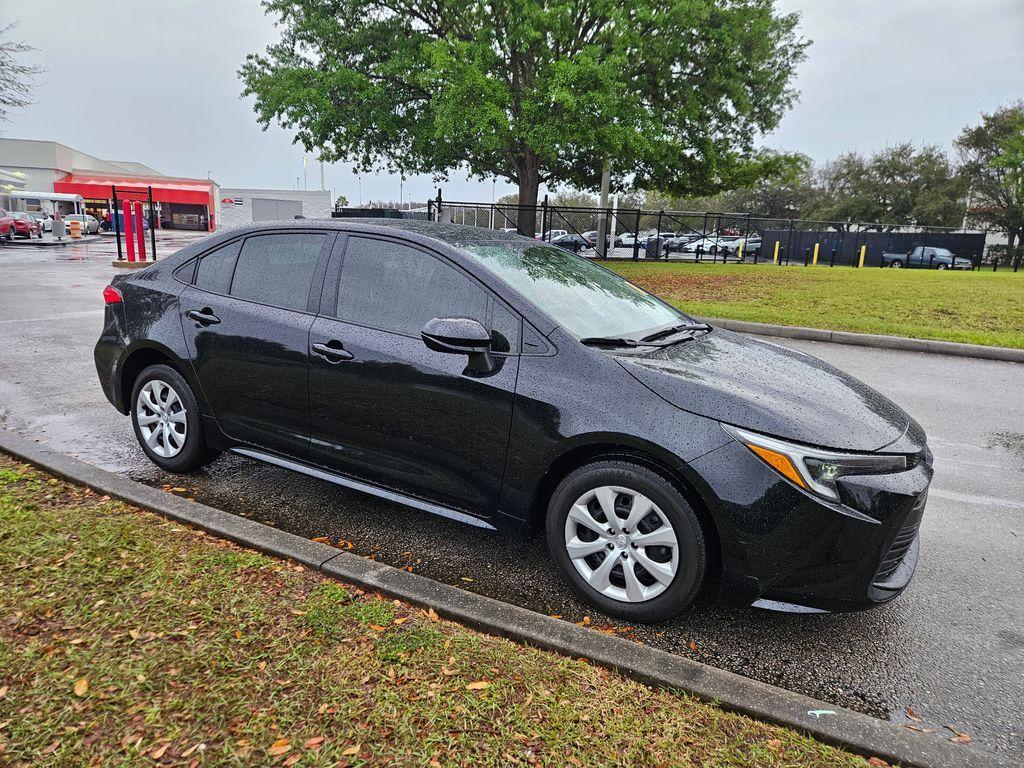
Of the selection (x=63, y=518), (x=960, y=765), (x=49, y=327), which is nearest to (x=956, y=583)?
(x=960, y=765)

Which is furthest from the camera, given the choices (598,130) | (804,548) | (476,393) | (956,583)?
(598,130)

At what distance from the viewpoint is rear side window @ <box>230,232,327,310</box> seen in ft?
12.8

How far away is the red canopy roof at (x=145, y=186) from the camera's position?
5975 centimetres

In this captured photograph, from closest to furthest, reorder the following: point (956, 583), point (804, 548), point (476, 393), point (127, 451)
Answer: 1. point (804, 548)
2. point (476, 393)
3. point (956, 583)
4. point (127, 451)

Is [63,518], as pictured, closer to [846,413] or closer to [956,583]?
[846,413]

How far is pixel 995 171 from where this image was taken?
5634 centimetres

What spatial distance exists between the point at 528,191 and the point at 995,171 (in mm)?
52050

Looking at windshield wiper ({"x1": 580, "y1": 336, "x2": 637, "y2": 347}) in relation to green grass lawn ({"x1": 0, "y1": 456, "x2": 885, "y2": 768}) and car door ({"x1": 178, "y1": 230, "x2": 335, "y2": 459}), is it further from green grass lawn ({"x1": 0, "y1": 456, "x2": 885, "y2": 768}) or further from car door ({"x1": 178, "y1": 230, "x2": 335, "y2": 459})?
car door ({"x1": 178, "y1": 230, "x2": 335, "y2": 459})

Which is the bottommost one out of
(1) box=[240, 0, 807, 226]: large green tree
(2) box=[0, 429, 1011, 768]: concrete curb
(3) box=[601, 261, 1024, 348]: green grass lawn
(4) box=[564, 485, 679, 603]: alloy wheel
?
(2) box=[0, 429, 1011, 768]: concrete curb

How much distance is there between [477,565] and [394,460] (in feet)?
2.20

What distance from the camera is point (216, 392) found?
161 inches

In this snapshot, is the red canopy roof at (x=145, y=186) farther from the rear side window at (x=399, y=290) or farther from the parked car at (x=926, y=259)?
the rear side window at (x=399, y=290)

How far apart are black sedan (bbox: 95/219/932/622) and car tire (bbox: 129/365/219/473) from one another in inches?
0.6

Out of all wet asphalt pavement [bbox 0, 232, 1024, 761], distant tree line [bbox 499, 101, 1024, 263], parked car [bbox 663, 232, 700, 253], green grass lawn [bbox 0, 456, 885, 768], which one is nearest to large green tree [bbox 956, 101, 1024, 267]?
distant tree line [bbox 499, 101, 1024, 263]
